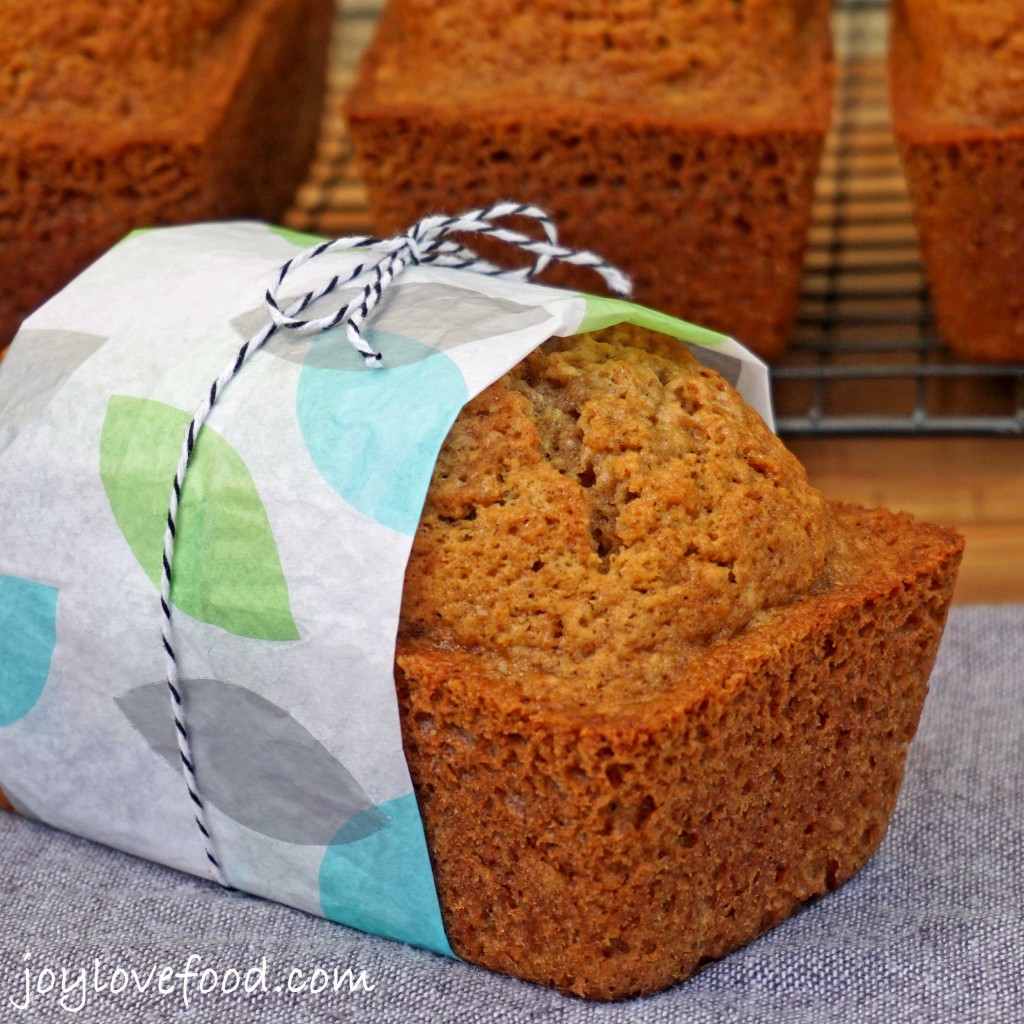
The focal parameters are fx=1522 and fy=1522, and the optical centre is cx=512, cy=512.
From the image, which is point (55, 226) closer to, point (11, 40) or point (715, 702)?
point (11, 40)

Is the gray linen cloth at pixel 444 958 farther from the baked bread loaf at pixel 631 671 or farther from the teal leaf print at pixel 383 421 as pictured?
the teal leaf print at pixel 383 421

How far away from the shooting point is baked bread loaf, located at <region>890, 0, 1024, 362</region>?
5.07 ft

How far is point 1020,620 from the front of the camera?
4.68 ft

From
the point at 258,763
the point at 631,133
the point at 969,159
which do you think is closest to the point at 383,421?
the point at 258,763

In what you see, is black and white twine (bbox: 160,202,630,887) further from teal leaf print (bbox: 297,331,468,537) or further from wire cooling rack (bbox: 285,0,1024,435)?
wire cooling rack (bbox: 285,0,1024,435)

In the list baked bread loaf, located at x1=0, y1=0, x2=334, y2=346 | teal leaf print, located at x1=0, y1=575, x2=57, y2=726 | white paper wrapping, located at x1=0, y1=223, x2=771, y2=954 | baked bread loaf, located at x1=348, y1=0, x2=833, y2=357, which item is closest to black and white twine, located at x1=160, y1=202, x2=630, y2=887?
white paper wrapping, located at x1=0, y1=223, x2=771, y2=954

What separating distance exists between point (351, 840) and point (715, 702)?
0.27m

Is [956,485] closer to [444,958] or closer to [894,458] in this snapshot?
[894,458]

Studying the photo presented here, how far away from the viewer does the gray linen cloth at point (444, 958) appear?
3.21 feet

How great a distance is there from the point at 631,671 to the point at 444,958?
0.25 metres

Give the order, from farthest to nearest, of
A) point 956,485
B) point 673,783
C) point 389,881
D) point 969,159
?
point 956,485, point 969,159, point 389,881, point 673,783

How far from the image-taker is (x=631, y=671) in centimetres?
94

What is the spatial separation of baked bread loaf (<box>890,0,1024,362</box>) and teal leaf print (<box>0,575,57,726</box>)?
1.02 metres

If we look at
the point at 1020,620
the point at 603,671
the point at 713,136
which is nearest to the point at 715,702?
the point at 603,671
